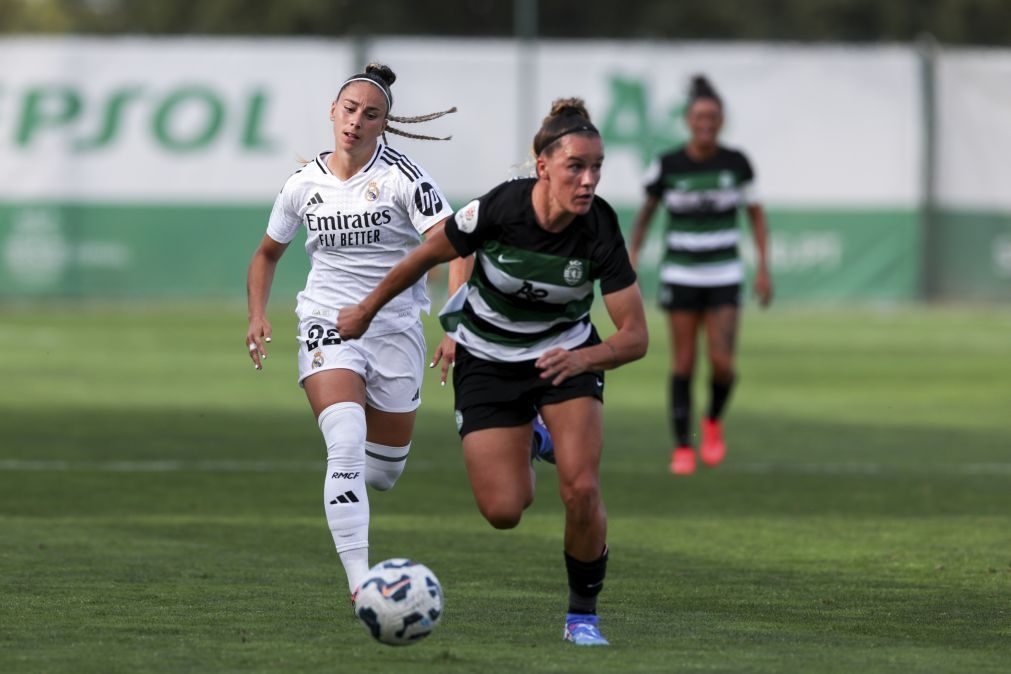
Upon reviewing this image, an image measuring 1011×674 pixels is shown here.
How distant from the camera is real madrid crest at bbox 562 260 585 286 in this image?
7.31m

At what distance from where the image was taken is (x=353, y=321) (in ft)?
24.5

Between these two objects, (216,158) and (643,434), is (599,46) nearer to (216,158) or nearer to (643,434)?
(216,158)

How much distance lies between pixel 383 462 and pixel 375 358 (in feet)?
1.91

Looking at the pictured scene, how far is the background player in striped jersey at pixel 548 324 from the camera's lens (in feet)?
23.8

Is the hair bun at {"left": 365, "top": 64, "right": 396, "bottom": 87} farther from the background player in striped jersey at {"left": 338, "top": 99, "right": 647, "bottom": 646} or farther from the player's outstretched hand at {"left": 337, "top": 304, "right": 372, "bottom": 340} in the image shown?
the player's outstretched hand at {"left": 337, "top": 304, "right": 372, "bottom": 340}


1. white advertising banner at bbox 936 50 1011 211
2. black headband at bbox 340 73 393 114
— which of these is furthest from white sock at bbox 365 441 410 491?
white advertising banner at bbox 936 50 1011 211

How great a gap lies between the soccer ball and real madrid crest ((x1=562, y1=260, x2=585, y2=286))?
1.22 m

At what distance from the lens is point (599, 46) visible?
3102 centimetres

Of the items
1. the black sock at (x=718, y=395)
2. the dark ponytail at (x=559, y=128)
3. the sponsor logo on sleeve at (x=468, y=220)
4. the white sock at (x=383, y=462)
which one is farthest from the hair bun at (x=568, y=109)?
the black sock at (x=718, y=395)

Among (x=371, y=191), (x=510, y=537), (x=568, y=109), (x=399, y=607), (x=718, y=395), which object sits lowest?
(x=510, y=537)

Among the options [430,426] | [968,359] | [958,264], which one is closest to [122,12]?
[958,264]

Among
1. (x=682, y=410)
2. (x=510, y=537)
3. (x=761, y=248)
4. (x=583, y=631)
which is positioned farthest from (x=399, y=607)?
(x=761, y=248)

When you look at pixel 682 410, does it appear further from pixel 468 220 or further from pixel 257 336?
pixel 468 220

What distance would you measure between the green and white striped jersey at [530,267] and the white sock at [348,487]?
2.32 ft
